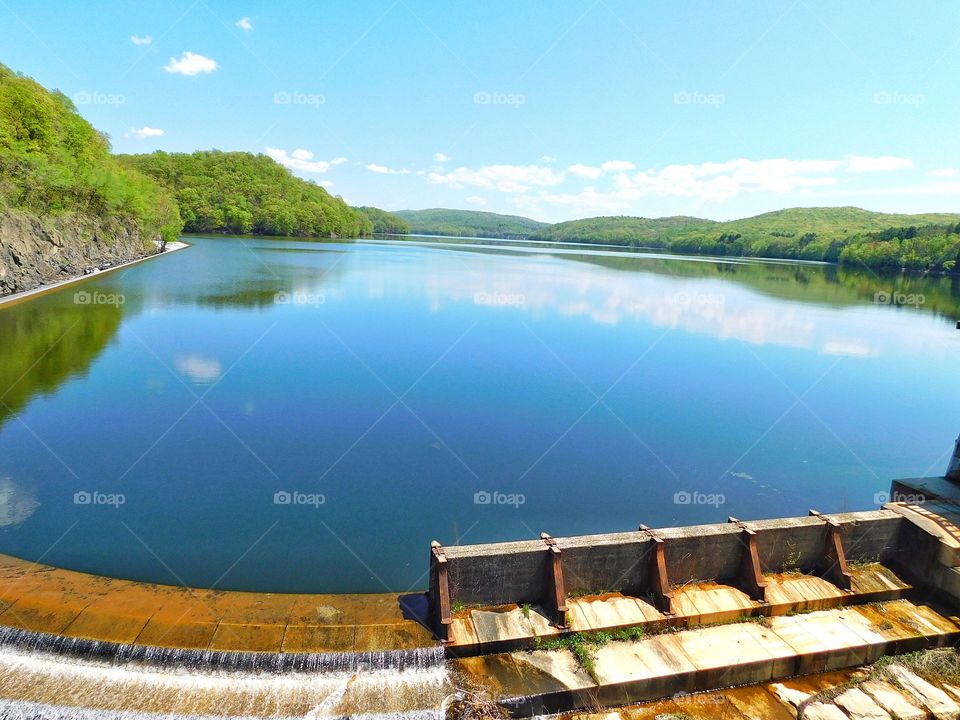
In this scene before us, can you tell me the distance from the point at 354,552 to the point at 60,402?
11822mm

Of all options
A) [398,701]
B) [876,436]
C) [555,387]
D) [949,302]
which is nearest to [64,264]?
[555,387]

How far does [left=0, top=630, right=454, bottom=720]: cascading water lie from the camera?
256 inches

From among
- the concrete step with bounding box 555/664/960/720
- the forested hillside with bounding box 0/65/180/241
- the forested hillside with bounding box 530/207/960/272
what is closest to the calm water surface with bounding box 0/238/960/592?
the concrete step with bounding box 555/664/960/720

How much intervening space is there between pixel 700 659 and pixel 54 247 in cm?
4453

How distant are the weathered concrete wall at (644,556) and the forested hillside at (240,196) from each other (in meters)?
115

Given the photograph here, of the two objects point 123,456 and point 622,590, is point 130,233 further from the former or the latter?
point 622,590

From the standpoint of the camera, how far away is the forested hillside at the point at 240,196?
110 metres

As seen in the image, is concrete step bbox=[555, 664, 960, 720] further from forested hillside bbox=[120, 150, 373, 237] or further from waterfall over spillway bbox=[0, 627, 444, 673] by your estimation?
forested hillside bbox=[120, 150, 373, 237]

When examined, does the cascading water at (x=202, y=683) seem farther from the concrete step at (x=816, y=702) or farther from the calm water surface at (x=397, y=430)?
the concrete step at (x=816, y=702)

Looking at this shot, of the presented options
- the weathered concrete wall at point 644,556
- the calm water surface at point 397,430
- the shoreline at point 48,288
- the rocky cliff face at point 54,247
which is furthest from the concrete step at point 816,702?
the rocky cliff face at point 54,247

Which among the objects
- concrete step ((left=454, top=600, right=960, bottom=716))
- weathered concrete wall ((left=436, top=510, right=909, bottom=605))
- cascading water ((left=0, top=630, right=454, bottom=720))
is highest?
weathered concrete wall ((left=436, top=510, right=909, bottom=605))

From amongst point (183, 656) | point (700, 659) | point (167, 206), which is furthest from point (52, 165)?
point (700, 659)

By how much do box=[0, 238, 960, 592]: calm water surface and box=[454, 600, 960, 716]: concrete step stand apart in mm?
2517

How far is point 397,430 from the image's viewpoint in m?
15.4
